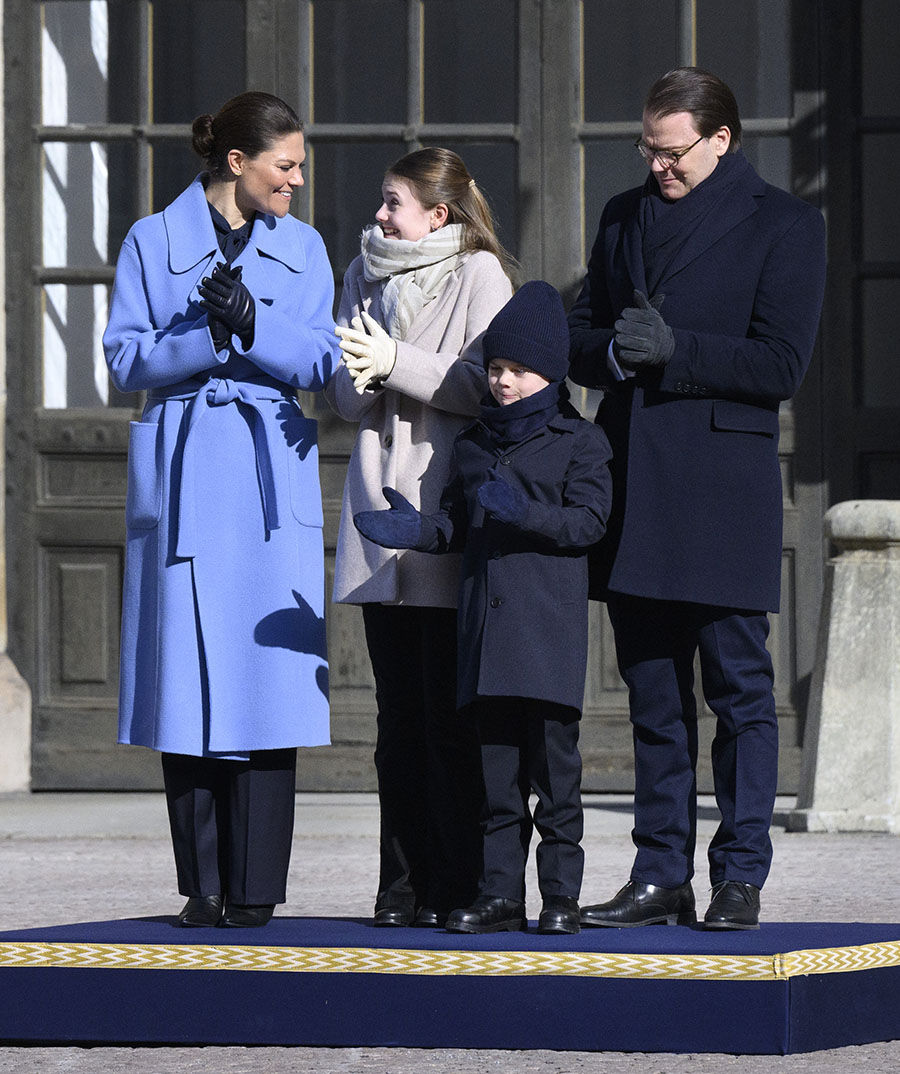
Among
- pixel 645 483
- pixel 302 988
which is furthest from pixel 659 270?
pixel 302 988

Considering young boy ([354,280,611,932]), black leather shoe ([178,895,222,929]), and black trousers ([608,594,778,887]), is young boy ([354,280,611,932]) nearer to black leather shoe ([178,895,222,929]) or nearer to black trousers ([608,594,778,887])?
black trousers ([608,594,778,887])

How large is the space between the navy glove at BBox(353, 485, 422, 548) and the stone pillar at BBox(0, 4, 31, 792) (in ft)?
13.9

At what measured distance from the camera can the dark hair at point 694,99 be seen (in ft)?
13.1

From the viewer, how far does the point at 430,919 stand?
4160 millimetres

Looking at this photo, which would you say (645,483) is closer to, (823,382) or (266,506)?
(266,506)

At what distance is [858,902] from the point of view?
5348 millimetres

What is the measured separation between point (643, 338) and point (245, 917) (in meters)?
1.37

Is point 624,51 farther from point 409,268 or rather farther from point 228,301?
point 228,301

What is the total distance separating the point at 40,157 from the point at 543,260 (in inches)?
78.6

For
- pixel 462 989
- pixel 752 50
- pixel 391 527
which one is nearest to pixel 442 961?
pixel 462 989

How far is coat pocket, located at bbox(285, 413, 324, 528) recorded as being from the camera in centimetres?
423

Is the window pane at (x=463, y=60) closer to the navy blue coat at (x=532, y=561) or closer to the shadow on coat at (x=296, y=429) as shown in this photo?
the shadow on coat at (x=296, y=429)

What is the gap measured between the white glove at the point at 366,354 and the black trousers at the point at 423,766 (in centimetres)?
48

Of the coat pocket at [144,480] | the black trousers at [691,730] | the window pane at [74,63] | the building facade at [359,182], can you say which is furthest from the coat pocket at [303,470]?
the window pane at [74,63]
